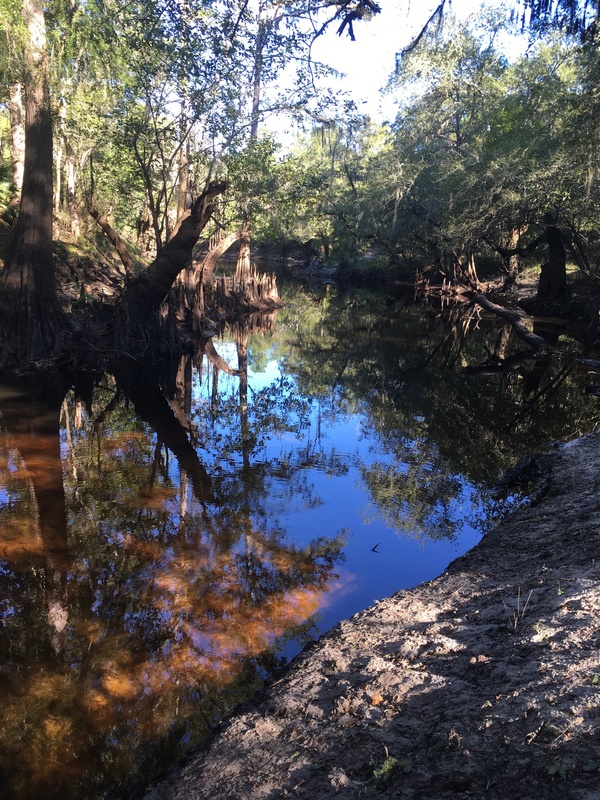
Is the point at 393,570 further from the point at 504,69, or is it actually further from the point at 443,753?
the point at 504,69

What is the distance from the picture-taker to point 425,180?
3061 cm

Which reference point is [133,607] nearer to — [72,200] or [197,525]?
[197,525]

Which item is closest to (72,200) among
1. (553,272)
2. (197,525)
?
(197,525)

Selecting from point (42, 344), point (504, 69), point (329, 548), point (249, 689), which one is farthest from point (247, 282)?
point (249, 689)

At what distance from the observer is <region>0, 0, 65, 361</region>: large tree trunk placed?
11352 millimetres

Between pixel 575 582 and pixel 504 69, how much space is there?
34.8 metres

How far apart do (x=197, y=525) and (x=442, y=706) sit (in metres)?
3.86

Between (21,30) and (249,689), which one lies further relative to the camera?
(21,30)

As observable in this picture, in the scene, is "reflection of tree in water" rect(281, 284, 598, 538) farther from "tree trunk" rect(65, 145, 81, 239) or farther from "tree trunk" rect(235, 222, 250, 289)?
"tree trunk" rect(65, 145, 81, 239)

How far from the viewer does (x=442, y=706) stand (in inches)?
106

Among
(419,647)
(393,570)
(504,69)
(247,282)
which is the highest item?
(504,69)

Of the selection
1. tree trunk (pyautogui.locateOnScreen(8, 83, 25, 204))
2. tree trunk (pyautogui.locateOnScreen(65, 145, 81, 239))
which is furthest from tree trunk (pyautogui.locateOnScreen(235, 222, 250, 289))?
tree trunk (pyautogui.locateOnScreen(8, 83, 25, 204))

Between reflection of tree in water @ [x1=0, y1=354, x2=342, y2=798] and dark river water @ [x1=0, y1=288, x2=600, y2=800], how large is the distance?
15 mm

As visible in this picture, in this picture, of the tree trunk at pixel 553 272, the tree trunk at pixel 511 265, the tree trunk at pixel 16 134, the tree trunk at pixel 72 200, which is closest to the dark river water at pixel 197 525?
the tree trunk at pixel 16 134
